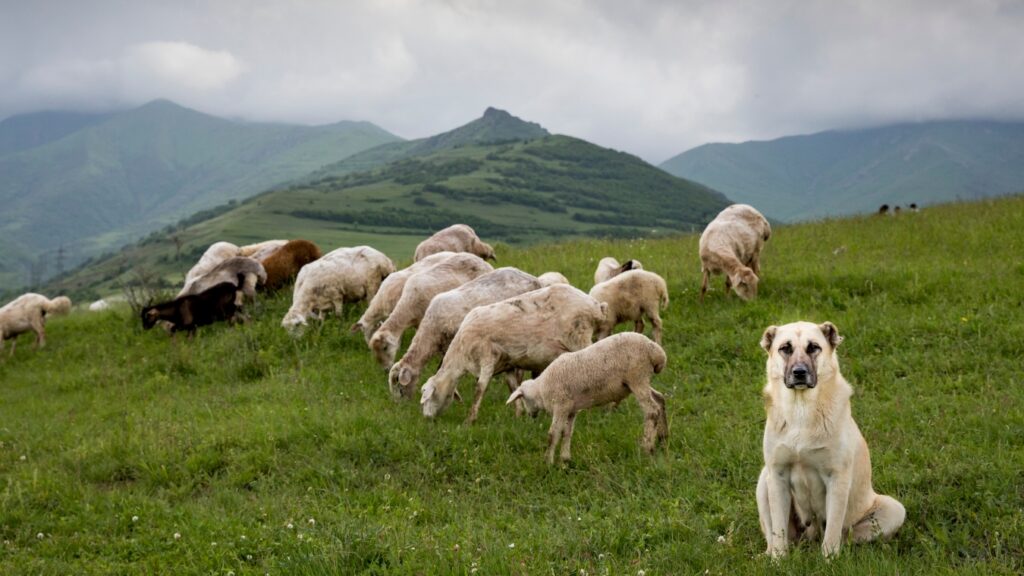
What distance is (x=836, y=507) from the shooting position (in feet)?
19.7

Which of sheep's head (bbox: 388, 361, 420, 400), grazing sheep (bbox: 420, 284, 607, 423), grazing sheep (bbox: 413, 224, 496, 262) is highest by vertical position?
grazing sheep (bbox: 413, 224, 496, 262)

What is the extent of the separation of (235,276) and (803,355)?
49.6ft

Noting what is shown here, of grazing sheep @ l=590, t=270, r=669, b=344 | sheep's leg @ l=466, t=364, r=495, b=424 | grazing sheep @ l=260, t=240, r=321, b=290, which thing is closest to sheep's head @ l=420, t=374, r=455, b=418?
sheep's leg @ l=466, t=364, r=495, b=424

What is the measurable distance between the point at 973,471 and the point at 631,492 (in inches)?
127

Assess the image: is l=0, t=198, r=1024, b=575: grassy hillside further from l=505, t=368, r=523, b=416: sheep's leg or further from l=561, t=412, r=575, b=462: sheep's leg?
l=505, t=368, r=523, b=416: sheep's leg

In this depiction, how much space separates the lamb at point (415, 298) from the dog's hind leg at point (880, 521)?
28.7ft

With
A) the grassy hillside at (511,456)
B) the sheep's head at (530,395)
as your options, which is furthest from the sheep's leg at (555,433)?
the sheep's head at (530,395)

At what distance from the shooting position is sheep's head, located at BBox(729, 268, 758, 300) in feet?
48.2

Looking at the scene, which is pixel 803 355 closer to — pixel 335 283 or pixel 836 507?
pixel 836 507

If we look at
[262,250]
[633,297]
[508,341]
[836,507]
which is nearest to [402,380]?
[508,341]

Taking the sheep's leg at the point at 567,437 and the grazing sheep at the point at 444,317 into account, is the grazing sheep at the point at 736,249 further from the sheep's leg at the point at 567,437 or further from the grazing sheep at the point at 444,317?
the sheep's leg at the point at 567,437

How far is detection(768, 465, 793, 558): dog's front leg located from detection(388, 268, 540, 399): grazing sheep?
658cm

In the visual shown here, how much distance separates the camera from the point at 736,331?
13.4m

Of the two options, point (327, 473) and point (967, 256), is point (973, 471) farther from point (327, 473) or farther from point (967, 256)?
point (967, 256)
